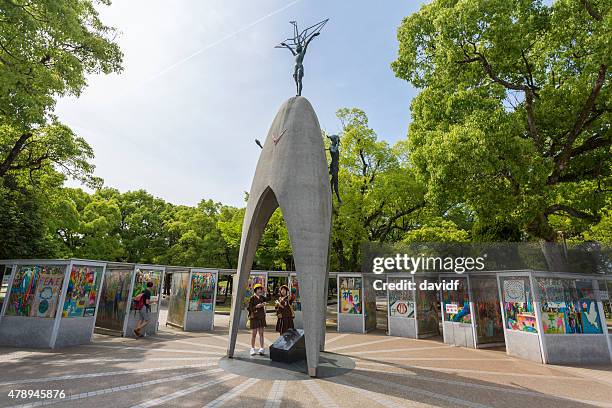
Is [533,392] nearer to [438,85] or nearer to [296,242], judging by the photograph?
[296,242]

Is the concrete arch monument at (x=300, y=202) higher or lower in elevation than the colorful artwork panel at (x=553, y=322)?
higher

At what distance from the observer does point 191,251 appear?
30.7m

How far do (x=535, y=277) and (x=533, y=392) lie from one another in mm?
4738

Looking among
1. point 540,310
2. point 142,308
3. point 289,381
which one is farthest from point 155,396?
point 540,310

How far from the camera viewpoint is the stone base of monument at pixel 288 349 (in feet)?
27.5

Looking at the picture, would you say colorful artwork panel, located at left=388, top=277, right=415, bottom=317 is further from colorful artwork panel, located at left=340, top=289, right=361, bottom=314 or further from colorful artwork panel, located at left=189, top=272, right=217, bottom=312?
colorful artwork panel, located at left=189, top=272, right=217, bottom=312

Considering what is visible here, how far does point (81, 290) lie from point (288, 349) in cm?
766

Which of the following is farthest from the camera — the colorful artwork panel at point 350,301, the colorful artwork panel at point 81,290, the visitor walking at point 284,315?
the colorful artwork panel at point 350,301

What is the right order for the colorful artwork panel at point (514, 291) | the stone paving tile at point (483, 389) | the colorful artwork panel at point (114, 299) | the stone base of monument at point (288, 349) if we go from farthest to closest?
1. the colorful artwork panel at point (114, 299)
2. the colorful artwork panel at point (514, 291)
3. the stone base of monument at point (288, 349)
4. the stone paving tile at point (483, 389)

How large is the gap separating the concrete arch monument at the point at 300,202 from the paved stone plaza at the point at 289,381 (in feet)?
4.14

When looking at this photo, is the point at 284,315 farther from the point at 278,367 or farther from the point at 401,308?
the point at 401,308

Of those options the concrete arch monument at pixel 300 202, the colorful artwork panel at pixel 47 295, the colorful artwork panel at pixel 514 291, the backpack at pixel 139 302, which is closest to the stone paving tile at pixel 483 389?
the concrete arch monument at pixel 300 202

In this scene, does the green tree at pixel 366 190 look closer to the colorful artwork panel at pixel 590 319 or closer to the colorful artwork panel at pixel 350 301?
the colorful artwork panel at pixel 350 301

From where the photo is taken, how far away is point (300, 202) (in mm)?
8180
